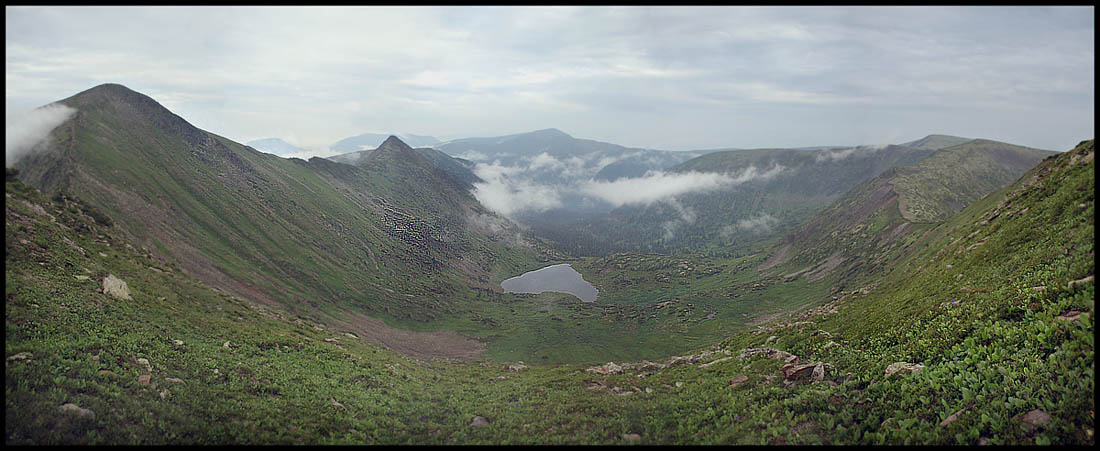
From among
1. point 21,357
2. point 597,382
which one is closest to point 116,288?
point 21,357

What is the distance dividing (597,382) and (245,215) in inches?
4395

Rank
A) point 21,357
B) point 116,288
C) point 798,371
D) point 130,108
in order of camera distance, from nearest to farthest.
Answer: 1. point 21,357
2. point 798,371
3. point 116,288
4. point 130,108

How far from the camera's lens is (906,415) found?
41.2ft

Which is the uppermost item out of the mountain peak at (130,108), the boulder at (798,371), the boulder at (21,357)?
the mountain peak at (130,108)

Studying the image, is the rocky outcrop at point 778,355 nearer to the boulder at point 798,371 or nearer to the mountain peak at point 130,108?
the boulder at point 798,371

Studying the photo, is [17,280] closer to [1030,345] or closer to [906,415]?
[906,415]

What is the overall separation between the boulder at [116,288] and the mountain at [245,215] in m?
31.5

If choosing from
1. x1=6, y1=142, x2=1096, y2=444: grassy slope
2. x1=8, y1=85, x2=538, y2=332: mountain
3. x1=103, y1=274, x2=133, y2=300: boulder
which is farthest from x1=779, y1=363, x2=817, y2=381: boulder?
x1=8, y1=85, x2=538, y2=332: mountain

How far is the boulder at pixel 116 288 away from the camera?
30.3m

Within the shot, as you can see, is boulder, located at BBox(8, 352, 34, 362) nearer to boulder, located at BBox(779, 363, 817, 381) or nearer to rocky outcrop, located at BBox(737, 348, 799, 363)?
boulder, located at BBox(779, 363, 817, 381)

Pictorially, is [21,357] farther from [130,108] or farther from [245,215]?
[130,108]

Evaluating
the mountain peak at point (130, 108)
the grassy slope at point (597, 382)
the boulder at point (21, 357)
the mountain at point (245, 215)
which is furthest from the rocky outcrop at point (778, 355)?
the mountain peak at point (130, 108)

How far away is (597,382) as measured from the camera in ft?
96.4

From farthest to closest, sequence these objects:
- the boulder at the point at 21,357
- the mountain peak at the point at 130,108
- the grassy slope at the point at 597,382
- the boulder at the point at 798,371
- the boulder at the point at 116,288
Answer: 1. the mountain peak at the point at 130,108
2. the boulder at the point at 116,288
3. the boulder at the point at 798,371
4. the boulder at the point at 21,357
5. the grassy slope at the point at 597,382
